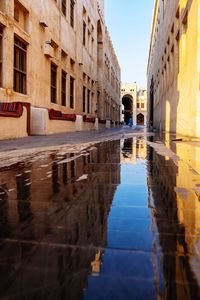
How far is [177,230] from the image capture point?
156 cm

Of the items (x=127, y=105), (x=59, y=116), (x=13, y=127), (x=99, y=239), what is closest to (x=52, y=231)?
(x=99, y=239)

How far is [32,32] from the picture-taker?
12453 mm

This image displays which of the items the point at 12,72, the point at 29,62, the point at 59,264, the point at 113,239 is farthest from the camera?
the point at 29,62

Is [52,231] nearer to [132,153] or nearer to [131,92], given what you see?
[132,153]

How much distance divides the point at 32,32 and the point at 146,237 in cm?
1264

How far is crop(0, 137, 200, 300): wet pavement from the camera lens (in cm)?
99

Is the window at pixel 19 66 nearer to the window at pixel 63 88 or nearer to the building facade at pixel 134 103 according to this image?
the window at pixel 63 88

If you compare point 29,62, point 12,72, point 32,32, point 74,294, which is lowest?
point 74,294

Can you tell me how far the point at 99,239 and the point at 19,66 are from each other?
37.0ft

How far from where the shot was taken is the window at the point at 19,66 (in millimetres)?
11203

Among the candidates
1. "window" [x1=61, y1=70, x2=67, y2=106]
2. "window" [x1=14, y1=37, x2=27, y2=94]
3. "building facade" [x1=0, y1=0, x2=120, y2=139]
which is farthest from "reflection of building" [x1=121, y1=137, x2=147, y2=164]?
"window" [x1=61, y1=70, x2=67, y2=106]


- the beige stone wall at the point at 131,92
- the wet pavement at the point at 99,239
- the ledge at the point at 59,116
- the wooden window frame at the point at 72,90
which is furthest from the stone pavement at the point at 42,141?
the beige stone wall at the point at 131,92

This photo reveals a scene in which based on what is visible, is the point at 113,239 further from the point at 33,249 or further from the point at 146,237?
the point at 33,249

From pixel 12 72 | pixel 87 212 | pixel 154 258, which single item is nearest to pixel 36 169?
pixel 87 212
